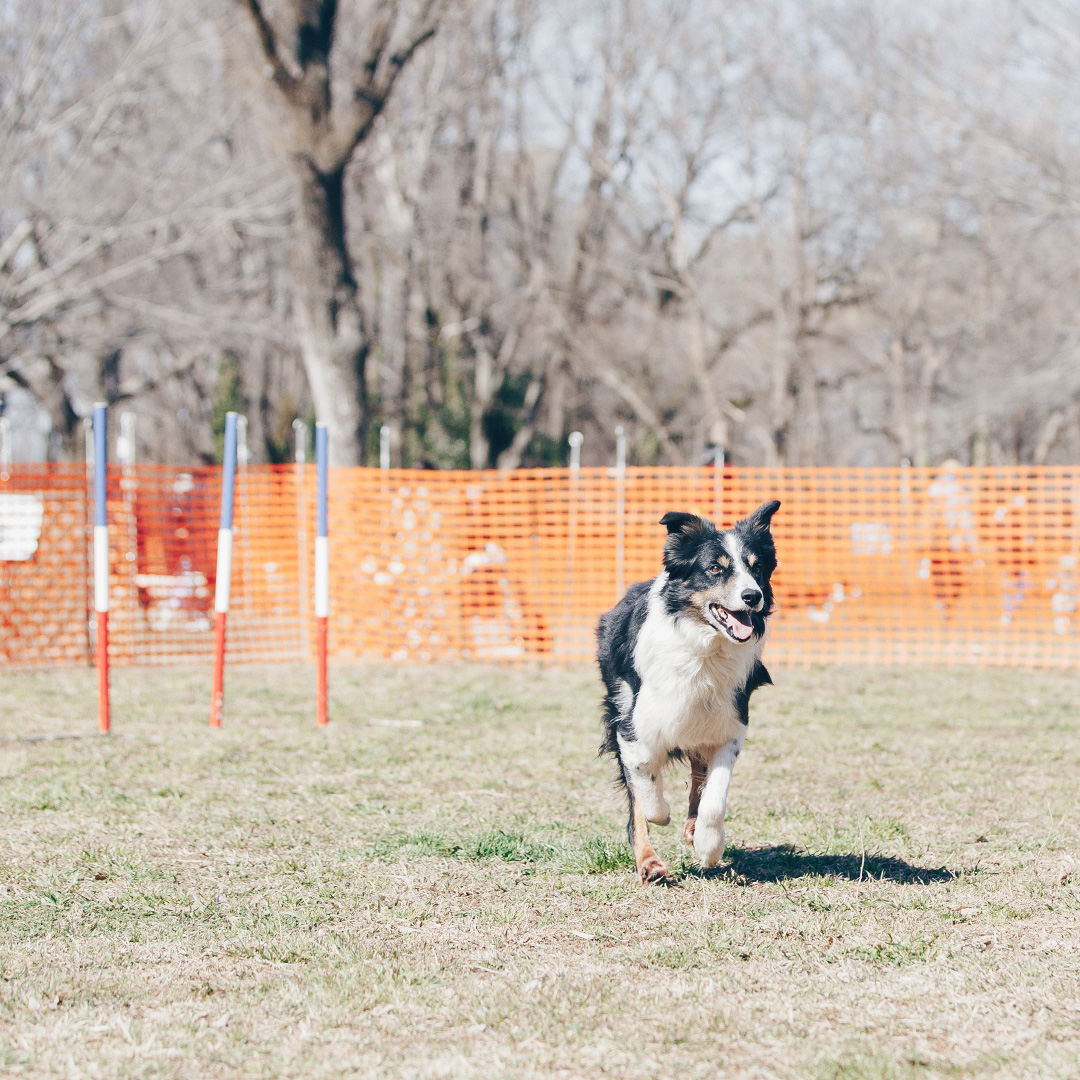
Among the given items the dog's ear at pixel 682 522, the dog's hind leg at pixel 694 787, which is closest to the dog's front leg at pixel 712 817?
the dog's hind leg at pixel 694 787

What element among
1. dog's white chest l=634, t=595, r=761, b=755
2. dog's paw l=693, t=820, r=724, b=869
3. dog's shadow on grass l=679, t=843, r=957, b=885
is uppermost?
dog's white chest l=634, t=595, r=761, b=755

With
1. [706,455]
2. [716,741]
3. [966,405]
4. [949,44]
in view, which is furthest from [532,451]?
[716,741]

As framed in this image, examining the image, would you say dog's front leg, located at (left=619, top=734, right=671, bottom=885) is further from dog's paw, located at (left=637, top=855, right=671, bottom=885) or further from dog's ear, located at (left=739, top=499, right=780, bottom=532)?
dog's ear, located at (left=739, top=499, right=780, bottom=532)

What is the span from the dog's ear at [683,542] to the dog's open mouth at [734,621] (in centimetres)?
20

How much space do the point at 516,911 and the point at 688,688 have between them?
3.54ft

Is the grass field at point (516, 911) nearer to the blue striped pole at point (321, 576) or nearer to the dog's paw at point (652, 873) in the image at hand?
the dog's paw at point (652, 873)

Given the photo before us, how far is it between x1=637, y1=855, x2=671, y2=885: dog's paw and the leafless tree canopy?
32.6ft

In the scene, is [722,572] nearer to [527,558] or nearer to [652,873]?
[652,873]

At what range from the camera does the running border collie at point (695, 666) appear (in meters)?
Answer: 4.89

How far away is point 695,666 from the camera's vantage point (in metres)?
4.99

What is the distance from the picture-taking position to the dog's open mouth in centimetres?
488

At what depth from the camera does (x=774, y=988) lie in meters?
3.76

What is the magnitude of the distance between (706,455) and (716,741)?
9727 millimetres

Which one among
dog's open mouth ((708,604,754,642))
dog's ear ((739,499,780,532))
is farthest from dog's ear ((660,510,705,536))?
dog's open mouth ((708,604,754,642))
